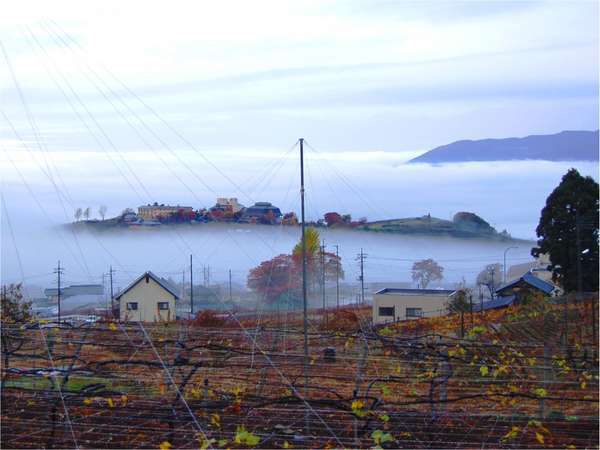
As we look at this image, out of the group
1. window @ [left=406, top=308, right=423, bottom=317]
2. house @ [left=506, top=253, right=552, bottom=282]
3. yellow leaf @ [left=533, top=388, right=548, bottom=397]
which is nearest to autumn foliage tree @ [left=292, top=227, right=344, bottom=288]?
window @ [left=406, top=308, right=423, bottom=317]

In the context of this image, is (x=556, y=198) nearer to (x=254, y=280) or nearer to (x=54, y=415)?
(x=254, y=280)

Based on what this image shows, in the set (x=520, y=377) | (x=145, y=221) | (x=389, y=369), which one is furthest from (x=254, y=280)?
(x=520, y=377)

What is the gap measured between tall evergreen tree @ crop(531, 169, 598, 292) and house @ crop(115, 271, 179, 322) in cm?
584

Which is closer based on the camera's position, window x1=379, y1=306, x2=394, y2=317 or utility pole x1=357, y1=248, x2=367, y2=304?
utility pole x1=357, y1=248, x2=367, y2=304

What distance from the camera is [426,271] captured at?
15766mm

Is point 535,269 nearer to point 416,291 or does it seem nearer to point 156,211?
point 416,291

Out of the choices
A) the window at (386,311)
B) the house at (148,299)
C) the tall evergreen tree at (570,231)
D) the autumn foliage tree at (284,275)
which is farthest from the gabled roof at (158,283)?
the tall evergreen tree at (570,231)

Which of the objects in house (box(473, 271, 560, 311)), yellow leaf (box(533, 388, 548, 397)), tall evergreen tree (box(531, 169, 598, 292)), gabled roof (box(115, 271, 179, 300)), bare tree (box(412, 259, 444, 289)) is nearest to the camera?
yellow leaf (box(533, 388, 548, 397))

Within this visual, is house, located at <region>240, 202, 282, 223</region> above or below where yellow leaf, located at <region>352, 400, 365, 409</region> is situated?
above

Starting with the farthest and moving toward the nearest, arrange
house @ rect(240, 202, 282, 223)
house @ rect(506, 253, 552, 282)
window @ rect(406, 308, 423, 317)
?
house @ rect(506, 253, 552, 282) → window @ rect(406, 308, 423, 317) → house @ rect(240, 202, 282, 223)

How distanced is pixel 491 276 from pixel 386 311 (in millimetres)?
3033

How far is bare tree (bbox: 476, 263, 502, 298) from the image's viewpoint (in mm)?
17031

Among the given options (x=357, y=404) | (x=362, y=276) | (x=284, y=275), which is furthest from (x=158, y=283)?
(x=357, y=404)

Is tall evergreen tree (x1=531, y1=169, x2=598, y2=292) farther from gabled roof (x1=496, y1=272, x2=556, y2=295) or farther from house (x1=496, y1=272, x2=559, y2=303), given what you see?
gabled roof (x1=496, y1=272, x2=556, y2=295)
